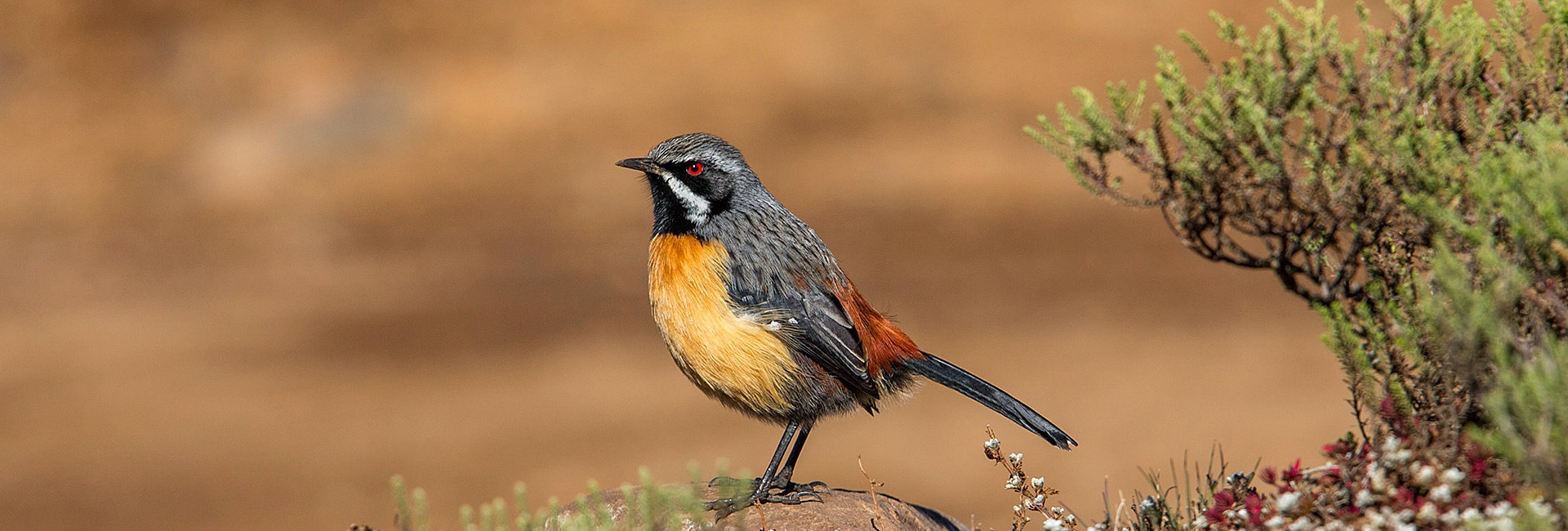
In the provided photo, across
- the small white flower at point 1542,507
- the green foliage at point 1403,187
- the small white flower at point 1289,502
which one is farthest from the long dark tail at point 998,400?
the small white flower at point 1542,507

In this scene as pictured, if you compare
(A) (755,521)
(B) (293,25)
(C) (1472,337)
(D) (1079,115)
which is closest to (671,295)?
(A) (755,521)

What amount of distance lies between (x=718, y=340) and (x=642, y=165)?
937 millimetres

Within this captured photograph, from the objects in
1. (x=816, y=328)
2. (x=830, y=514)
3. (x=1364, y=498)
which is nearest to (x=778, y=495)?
(x=830, y=514)

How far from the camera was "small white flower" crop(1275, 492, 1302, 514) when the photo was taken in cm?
356

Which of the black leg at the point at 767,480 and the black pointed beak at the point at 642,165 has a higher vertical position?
the black pointed beak at the point at 642,165

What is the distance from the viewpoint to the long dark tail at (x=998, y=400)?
16.3 feet

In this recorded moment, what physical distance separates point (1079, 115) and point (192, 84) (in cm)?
1430

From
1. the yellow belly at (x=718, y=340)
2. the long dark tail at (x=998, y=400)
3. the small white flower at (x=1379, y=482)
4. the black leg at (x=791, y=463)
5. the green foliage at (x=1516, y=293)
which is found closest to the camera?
the green foliage at (x=1516, y=293)

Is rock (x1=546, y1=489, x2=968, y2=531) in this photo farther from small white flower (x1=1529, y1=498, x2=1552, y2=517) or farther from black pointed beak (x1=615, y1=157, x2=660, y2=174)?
small white flower (x1=1529, y1=498, x2=1552, y2=517)

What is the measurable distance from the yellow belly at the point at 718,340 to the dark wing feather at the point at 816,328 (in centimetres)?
7

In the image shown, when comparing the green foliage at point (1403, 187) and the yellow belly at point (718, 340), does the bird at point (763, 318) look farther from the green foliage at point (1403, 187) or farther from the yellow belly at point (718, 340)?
the green foliage at point (1403, 187)

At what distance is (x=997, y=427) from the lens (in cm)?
1199

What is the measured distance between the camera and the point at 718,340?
508cm

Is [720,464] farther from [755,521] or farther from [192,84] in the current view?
[192,84]
